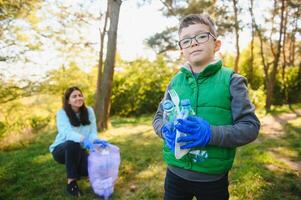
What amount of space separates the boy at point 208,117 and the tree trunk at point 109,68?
747 centimetres

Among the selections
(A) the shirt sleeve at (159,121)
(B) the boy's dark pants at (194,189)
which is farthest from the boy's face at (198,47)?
(B) the boy's dark pants at (194,189)

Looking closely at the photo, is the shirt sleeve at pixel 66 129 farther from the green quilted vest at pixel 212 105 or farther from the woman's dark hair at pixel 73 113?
the green quilted vest at pixel 212 105

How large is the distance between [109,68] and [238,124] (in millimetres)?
7896

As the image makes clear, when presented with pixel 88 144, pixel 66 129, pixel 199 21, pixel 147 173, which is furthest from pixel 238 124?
pixel 147 173

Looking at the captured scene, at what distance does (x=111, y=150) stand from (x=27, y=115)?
23.3 ft

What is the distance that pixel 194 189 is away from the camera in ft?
6.46

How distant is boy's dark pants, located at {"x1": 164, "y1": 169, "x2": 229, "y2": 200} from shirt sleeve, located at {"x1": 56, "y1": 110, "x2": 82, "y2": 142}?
8.49ft

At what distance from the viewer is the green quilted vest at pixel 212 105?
1851 millimetres

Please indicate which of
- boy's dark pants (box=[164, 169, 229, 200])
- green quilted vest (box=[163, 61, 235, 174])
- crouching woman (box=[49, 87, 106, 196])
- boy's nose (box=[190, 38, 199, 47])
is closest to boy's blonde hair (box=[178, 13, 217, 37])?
boy's nose (box=[190, 38, 199, 47])

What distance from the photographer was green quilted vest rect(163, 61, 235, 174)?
1851 mm

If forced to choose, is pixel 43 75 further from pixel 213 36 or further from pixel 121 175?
pixel 213 36

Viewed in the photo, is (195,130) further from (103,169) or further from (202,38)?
(103,169)

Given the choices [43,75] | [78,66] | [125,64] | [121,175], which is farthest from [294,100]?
[121,175]

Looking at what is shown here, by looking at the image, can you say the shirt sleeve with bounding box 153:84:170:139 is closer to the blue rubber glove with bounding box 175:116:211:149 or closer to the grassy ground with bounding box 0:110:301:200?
the blue rubber glove with bounding box 175:116:211:149
